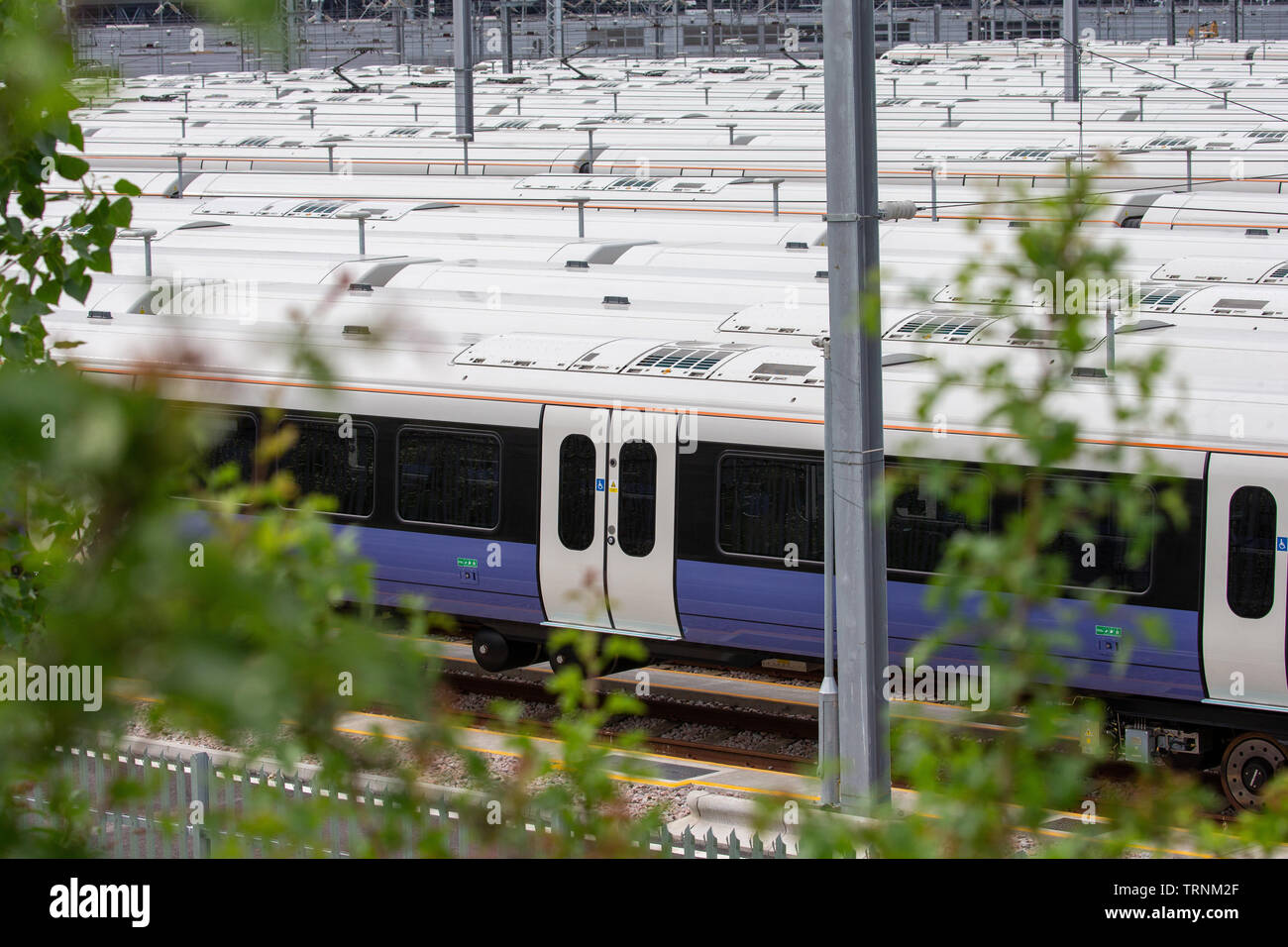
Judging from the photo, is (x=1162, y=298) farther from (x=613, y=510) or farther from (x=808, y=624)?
(x=613, y=510)

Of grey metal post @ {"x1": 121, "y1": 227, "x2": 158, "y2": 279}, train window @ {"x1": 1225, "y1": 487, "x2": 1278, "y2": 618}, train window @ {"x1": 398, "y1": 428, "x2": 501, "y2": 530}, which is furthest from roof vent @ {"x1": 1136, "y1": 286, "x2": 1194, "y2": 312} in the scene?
grey metal post @ {"x1": 121, "y1": 227, "x2": 158, "y2": 279}

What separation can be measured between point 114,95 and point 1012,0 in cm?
8043

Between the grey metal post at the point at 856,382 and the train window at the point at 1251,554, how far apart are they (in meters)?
2.56

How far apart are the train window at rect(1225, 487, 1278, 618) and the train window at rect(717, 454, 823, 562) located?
2.76 meters

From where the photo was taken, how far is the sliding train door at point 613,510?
39.6ft

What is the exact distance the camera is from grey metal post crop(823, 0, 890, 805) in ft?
29.2

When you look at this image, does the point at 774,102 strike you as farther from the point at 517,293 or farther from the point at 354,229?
the point at 517,293

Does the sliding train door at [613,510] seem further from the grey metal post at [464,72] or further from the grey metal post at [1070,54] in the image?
the grey metal post at [1070,54]

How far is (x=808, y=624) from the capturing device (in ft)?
38.5

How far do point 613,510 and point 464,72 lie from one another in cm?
1904

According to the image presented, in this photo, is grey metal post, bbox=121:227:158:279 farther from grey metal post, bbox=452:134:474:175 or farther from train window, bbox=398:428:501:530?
grey metal post, bbox=452:134:474:175

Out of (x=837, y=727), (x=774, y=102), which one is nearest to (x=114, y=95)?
(x=837, y=727)

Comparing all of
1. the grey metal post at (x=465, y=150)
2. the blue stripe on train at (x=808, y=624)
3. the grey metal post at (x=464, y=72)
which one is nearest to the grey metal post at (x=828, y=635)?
the blue stripe on train at (x=808, y=624)

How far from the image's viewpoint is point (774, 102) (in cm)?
4338
